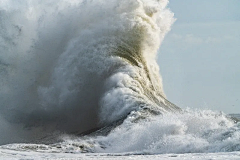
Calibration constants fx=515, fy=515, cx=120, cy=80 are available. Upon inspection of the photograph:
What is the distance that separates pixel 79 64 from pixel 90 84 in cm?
161

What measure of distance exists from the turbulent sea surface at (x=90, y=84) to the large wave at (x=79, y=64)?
6 centimetres

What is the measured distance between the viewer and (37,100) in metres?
27.7

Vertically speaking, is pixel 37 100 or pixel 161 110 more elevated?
pixel 37 100

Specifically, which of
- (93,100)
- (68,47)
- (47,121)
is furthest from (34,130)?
(68,47)

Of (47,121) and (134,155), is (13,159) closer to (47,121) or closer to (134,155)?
(134,155)

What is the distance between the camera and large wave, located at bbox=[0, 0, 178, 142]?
84.4 ft

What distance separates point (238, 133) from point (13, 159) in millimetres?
7209

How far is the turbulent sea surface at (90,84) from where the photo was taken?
1873 centimetres

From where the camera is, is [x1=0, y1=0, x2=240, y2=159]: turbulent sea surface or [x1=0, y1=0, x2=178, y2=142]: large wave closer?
[x1=0, y1=0, x2=240, y2=159]: turbulent sea surface

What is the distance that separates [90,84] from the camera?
26.8 m

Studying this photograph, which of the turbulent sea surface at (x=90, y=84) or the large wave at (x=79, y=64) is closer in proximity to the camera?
the turbulent sea surface at (x=90, y=84)

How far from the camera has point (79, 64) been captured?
27.8 metres

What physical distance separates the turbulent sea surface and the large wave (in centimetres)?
6

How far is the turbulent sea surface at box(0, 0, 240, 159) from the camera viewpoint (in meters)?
18.7
